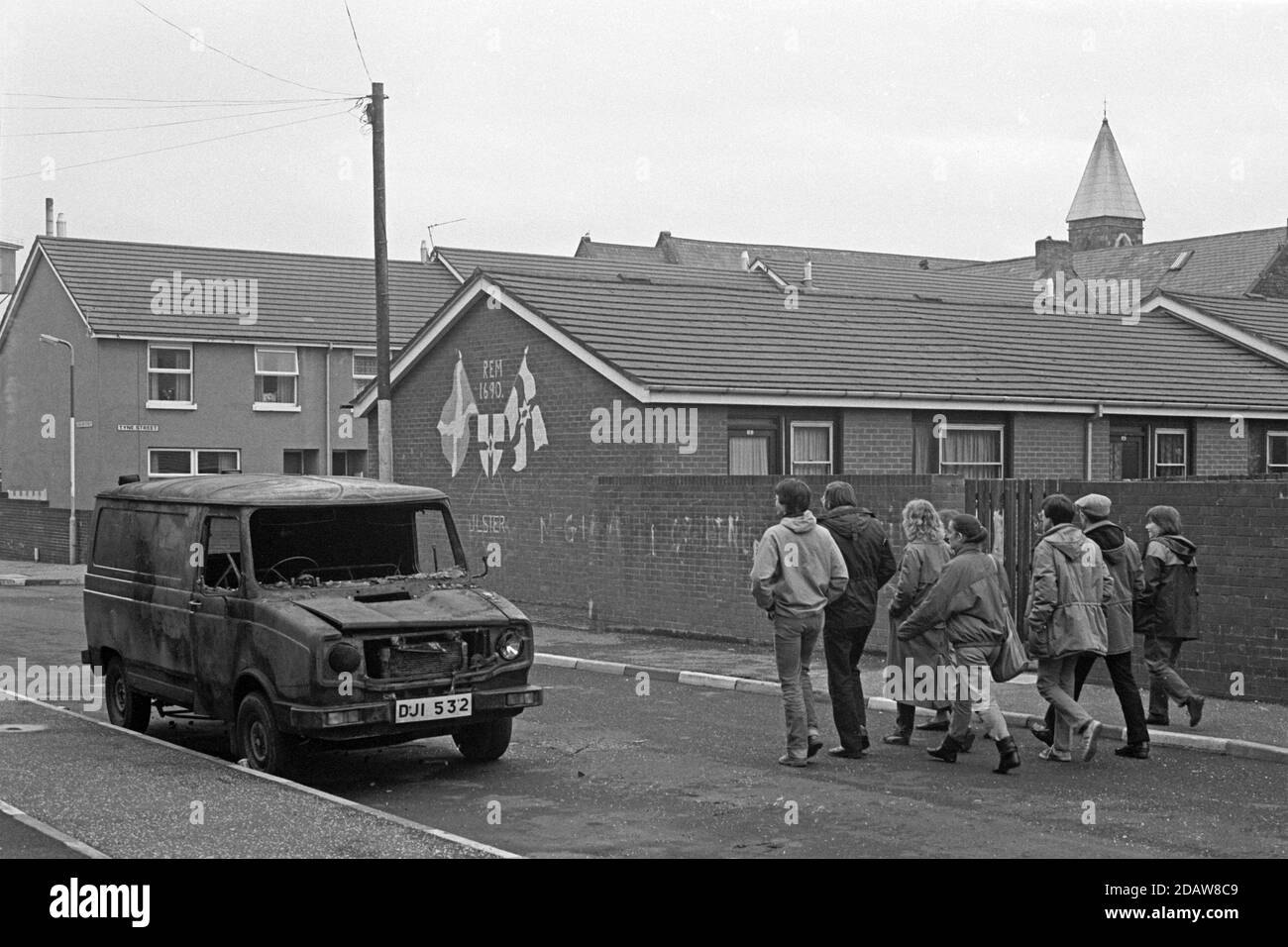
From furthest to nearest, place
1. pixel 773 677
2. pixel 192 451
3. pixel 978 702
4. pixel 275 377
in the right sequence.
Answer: pixel 275 377 → pixel 192 451 → pixel 773 677 → pixel 978 702

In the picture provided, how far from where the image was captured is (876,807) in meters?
9.20

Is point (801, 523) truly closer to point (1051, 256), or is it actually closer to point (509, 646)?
point (509, 646)

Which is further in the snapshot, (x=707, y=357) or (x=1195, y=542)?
(x=707, y=357)

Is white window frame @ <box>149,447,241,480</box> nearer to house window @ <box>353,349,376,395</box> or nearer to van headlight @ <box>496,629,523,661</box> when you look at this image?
house window @ <box>353,349,376,395</box>

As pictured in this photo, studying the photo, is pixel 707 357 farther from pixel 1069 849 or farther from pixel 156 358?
pixel 156 358

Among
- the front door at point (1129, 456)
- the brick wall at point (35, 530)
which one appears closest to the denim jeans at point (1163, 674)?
the front door at point (1129, 456)

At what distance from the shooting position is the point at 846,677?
10984 mm

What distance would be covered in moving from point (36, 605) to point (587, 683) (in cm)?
1396

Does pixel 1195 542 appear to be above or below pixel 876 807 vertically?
above

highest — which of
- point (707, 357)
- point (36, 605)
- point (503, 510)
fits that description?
point (707, 357)


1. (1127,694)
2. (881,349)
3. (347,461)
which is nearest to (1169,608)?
(1127,694)

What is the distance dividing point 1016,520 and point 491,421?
34.2 ft

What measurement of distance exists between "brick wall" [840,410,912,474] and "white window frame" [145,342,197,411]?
2250 centimetres
